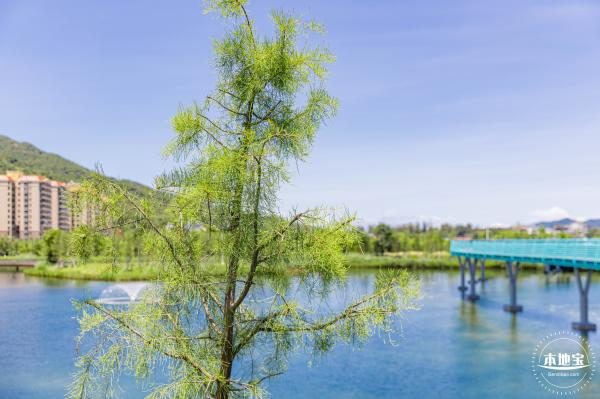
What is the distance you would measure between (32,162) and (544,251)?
370 feet

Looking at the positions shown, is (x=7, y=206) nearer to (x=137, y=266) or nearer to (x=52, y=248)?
(x=52, y=248)

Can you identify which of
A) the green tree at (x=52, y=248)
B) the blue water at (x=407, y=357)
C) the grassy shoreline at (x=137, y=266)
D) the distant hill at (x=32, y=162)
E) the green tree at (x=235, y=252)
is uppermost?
the distant hill at (x=32, y=162)

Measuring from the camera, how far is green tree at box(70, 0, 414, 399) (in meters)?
4.59

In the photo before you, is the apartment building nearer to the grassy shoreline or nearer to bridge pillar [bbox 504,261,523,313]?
the grassy shoreline

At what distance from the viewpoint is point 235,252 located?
187 inches

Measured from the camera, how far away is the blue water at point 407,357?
14555 mm

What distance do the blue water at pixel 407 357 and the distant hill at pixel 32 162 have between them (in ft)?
264

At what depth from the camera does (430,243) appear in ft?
232

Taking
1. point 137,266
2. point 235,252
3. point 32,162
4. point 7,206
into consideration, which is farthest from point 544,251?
point 32,162

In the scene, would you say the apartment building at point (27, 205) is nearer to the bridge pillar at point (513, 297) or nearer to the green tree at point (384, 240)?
the green tree at point (384, 240)

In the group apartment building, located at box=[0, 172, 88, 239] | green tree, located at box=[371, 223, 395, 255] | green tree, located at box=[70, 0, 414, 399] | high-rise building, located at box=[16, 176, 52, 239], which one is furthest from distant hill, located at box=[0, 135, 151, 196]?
green tree, located at box=[70, 0, 414, 399]

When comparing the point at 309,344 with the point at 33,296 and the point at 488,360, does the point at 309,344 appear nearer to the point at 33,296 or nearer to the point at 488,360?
the point at 488,360

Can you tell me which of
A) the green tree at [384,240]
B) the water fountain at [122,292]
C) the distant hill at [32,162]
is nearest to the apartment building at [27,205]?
the distant hill at [32,162]

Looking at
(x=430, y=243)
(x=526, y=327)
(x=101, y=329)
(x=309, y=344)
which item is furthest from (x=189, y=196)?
(x=430, y=243)
